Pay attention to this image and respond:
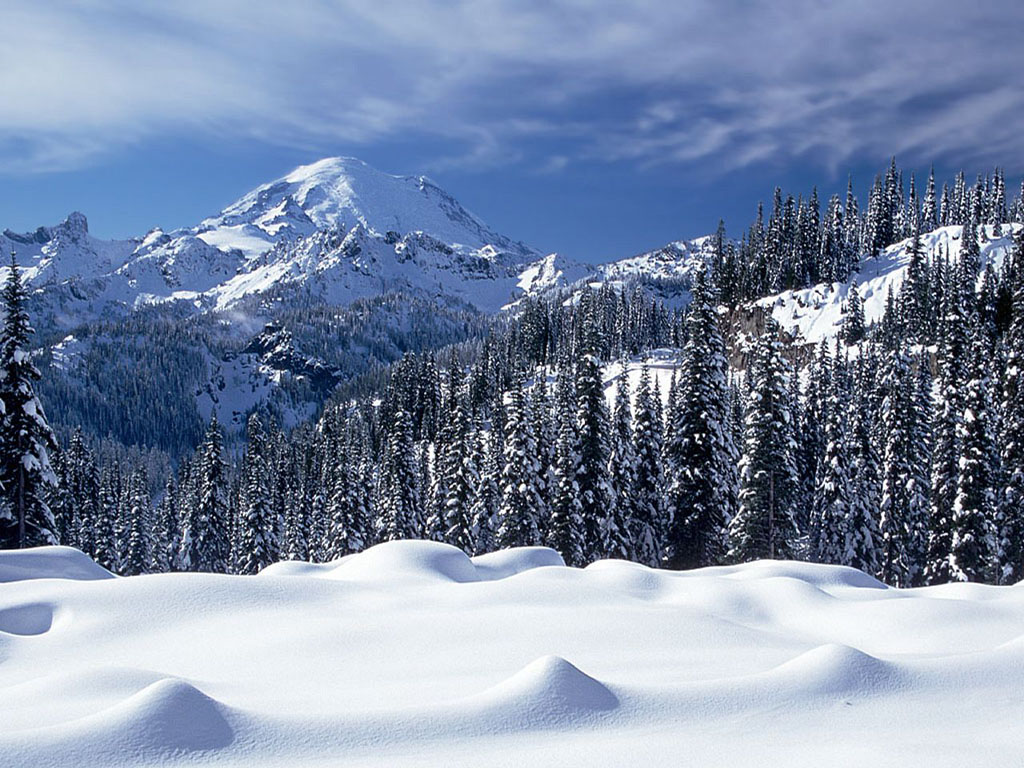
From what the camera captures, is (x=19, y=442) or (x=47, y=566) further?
(x=19, y=442)

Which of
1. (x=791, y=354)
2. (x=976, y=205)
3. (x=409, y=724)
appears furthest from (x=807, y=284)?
(x=409, y=724)

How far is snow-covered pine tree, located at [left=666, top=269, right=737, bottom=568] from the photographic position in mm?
27000

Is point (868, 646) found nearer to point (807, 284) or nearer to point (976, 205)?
point (807, 284)

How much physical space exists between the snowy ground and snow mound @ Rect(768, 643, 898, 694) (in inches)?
0.7

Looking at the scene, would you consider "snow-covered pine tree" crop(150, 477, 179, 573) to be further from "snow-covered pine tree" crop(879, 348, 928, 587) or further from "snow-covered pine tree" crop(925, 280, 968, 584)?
"snow-covered pine tree" crop(925, 280, 968, 584)

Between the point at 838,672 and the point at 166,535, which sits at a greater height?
the point at 838,672

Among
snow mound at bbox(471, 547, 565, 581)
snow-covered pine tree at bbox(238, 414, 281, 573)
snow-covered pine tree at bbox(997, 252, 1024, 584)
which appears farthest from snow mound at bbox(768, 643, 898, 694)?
snow-covered pine tree at bbox(238, 414, 281, 573)

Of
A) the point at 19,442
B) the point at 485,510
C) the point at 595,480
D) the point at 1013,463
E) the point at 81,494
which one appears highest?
the point at 19,442

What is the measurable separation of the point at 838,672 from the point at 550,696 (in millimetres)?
2264

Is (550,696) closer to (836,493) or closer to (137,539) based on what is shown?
(836,493)

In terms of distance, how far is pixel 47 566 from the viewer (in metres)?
10.9

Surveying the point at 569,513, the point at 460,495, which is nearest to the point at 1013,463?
the point at 569,513

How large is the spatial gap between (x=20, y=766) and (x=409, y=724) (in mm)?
2144

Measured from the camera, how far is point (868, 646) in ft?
24.6
